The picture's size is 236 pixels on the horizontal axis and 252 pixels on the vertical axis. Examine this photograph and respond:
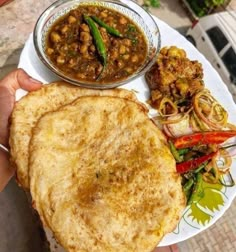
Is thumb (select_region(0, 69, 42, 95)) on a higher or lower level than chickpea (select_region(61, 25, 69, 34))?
lower

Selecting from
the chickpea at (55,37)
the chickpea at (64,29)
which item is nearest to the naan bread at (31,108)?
the chickpea at (55,37)

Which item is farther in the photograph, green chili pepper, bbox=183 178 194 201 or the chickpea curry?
the chickpea curry

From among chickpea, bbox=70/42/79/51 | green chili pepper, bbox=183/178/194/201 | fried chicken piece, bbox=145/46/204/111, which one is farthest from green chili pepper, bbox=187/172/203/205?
chickpea, bbox=70/42/79/51

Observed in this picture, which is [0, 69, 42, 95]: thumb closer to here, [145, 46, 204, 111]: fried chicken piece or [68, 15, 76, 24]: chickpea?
[68, 15, 76, 24]: chickpea

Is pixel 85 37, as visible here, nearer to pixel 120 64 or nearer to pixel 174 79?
pixel 120 64

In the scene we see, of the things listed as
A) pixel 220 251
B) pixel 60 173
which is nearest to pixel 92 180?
pixel 60 173

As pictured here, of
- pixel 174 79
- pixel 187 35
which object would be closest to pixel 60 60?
pixel 174 79
